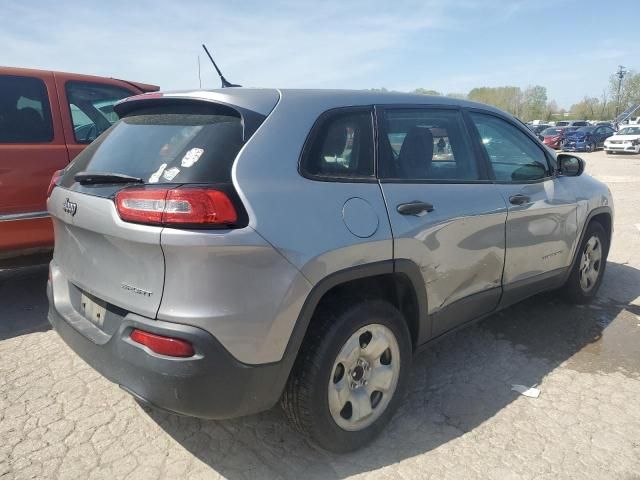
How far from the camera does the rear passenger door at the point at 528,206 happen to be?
3396 mm

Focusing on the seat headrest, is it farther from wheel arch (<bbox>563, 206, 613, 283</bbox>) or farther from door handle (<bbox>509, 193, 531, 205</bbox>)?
wheel arch (<bbox>563, 206, 613, 283</bbox>)

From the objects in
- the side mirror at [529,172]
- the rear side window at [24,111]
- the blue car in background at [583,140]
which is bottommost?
the blue car in background at [583,140]

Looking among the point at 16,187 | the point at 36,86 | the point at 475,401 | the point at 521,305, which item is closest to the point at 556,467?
the point at 475,401

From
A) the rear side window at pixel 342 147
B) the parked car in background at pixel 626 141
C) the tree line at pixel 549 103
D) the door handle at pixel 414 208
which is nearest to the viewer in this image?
the rear side window at pixel 342 147

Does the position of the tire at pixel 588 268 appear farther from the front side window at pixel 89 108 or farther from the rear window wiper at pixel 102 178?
the front side window at pixel 89 108

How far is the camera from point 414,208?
2643 millimetres

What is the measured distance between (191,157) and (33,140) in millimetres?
2743

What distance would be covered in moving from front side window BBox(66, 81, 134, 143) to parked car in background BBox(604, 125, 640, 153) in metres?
30.3

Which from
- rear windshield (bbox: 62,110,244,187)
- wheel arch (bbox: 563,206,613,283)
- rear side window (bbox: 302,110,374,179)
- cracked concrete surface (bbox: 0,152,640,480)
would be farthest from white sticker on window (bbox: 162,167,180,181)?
wheel arch (bbox: 563,206,613,283)

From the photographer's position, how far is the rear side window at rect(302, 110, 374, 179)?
236 cm

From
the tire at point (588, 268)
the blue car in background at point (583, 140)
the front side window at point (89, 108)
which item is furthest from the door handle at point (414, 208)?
the blue car in background at point (583, 140)

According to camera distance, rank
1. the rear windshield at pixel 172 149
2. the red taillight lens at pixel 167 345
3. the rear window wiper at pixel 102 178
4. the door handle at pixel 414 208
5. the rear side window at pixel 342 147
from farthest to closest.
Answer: the door handle at pixel 414 208 < the rear side window at pixel 342 147 < the rear window wiper at pixel 102 178 < the rear windshield at pixel 172 149 < the red taillight lens at pixel 167 345

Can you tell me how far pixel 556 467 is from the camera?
2.45 metres

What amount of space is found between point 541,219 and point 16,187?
3958mm
